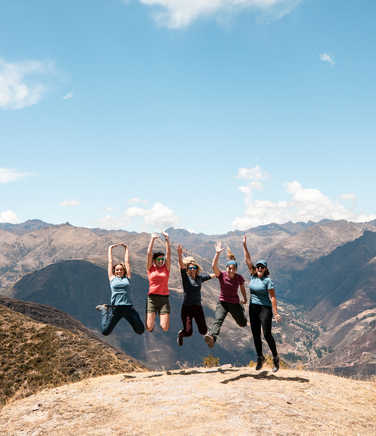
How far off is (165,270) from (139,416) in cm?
471

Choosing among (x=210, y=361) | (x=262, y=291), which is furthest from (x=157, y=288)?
(x=210, y=361)

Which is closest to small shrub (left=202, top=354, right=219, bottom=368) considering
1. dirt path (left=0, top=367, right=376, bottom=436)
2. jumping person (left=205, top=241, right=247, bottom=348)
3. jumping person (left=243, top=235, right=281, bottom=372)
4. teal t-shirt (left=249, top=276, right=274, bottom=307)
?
dirt path (left=0, top=367, right=376, bottom=436)

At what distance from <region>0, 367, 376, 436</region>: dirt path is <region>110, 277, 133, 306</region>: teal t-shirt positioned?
2768mm

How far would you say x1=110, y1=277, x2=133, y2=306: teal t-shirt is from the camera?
496 inches

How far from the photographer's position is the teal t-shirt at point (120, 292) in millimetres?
12586

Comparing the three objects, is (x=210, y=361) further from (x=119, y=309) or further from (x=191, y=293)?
(x=119, y=309)

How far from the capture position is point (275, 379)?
40.3ft

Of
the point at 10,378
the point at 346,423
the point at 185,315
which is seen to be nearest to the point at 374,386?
the point at 346,423

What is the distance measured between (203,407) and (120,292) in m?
4.77

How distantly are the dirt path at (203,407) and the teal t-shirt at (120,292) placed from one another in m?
2.77

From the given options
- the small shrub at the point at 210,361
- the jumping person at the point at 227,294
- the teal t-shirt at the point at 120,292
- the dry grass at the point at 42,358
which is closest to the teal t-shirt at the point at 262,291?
the jumping person at the point at 227,294

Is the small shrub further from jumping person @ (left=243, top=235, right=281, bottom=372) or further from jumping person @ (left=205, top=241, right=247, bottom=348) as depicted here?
jumping person @ (left=243, top=235, right=281, bottom=372)

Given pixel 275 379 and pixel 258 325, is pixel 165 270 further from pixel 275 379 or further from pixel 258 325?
pixel 275 379

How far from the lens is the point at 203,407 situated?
9.51m
